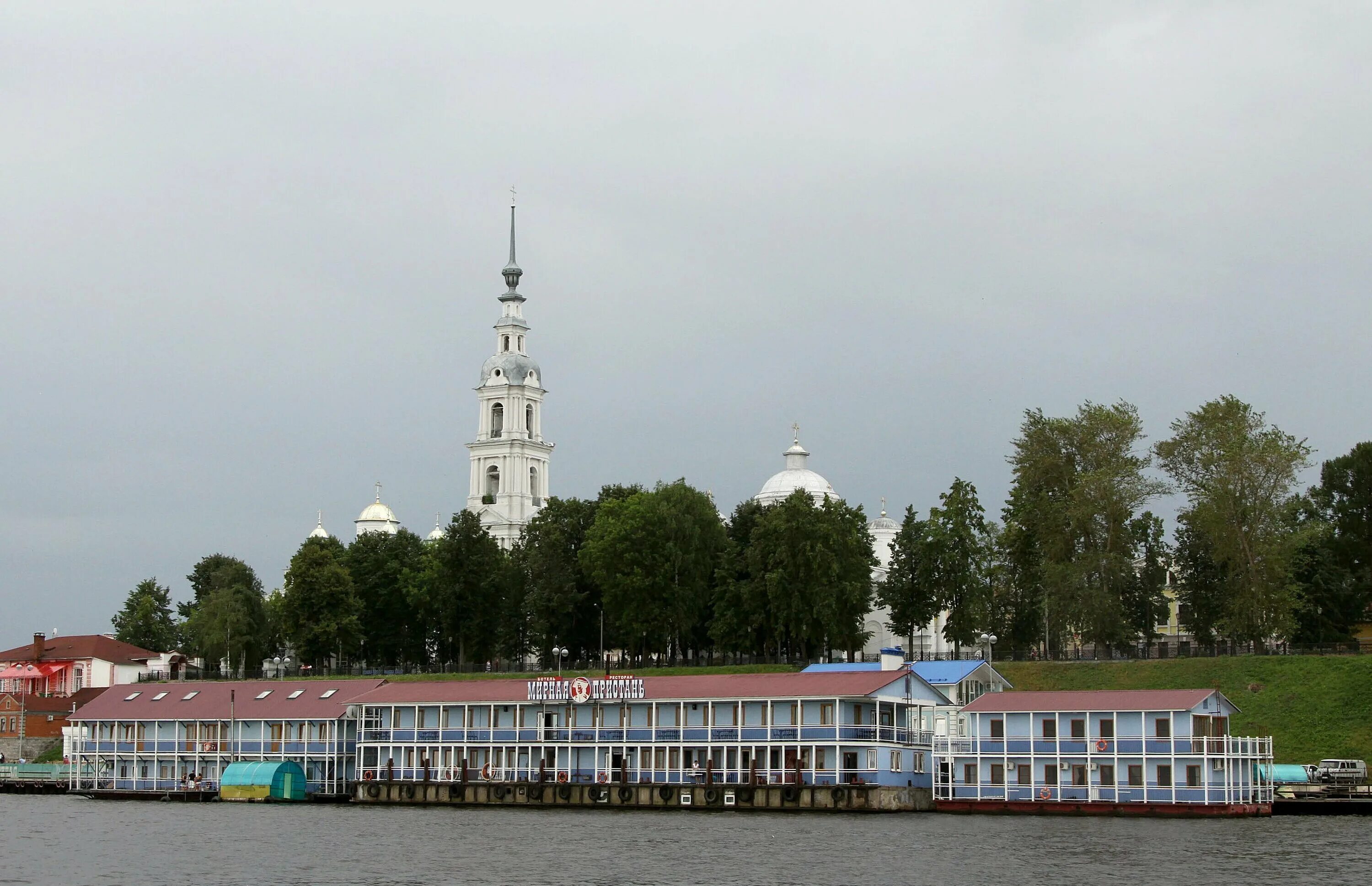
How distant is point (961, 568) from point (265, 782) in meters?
46.6

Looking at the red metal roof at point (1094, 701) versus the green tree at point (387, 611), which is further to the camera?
the green tree at point (387, 611)

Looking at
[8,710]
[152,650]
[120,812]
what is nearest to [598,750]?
[120,812]

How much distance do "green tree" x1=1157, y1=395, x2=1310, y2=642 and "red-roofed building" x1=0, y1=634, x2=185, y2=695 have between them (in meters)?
82.3

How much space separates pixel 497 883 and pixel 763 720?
34491 mm

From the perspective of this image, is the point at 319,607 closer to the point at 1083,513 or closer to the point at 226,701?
the point at 226,701

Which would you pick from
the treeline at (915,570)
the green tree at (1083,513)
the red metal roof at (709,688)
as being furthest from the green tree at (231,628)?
the green tree at (1083,513)

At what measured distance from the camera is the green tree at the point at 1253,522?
338ft

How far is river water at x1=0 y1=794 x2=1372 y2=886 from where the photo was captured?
5491cm

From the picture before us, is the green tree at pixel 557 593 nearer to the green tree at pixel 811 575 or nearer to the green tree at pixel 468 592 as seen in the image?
the green tree at pixel 468 592

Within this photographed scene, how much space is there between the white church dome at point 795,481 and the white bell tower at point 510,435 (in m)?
25.8

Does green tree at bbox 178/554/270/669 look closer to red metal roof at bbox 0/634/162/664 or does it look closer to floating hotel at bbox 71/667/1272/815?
red metal roof at bbox 0/634/162/664

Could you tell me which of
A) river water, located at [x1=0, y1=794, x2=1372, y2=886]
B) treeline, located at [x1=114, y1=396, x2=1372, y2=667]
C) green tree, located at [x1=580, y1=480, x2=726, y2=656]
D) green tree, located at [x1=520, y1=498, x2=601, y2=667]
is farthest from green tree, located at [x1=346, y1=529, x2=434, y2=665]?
river water, located at [x1=0, y1=794, x2=1372, y2=886]

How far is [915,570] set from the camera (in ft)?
384

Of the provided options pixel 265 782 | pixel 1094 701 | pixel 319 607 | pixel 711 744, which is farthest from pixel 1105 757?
pixel 319 607
